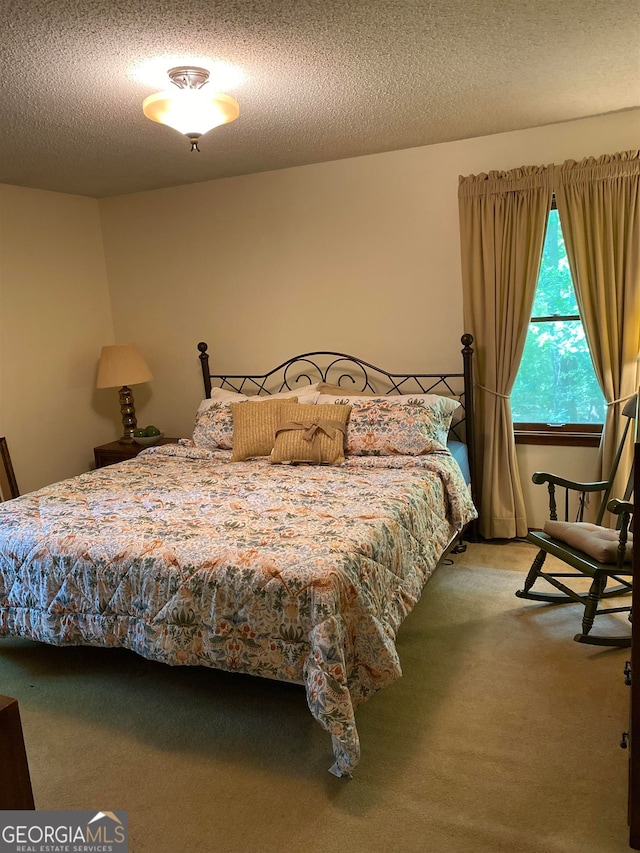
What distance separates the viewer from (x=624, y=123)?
3.34 meters

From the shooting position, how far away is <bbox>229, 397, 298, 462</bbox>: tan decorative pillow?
3729 millimetres

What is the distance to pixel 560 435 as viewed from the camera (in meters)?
3.79

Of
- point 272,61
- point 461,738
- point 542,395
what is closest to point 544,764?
point 461,738

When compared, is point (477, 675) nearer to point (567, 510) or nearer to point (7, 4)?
point (567, 510)

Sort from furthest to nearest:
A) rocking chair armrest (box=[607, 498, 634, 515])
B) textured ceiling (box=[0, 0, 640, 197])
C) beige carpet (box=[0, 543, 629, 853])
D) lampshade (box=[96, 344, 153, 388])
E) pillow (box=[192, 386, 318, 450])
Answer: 1. lampshade (box=[96, 344, 153, 388])
2. pillow (box=[192, 386, 318, 450])
3. rocking chair armrest (box=[607, 498, 634, 515])
4. textured ceiling (box=[0, 0, 640, 197])
5. beige carpet (box=[0, 543, 629, 853])

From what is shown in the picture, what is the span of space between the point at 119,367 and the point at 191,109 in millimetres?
2390

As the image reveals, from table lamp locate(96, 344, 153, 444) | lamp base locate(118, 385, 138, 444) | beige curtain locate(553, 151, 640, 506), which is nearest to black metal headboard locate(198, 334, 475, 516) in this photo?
table lamp locate(96, 344, 153, 444)

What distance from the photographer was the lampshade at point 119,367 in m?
4.53

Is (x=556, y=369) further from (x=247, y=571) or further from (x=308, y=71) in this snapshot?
(x=247, y=571)

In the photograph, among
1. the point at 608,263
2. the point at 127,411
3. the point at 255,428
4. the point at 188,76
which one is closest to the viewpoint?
the point at 188,76

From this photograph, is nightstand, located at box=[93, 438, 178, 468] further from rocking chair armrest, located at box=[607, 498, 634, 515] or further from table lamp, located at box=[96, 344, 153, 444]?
rocking chair armrest, located at box=[607, 498, 634, 515]

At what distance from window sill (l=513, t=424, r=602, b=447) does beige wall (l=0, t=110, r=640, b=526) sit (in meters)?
0.07

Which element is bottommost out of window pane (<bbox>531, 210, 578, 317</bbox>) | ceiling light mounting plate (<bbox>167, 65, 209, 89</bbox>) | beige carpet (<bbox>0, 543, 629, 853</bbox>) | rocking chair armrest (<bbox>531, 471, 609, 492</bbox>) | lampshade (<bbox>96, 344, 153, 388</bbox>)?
beige carpet (<bbox>0, 543, 629, 853</bbox>)

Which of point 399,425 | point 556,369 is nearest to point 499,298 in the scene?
point 556,369
